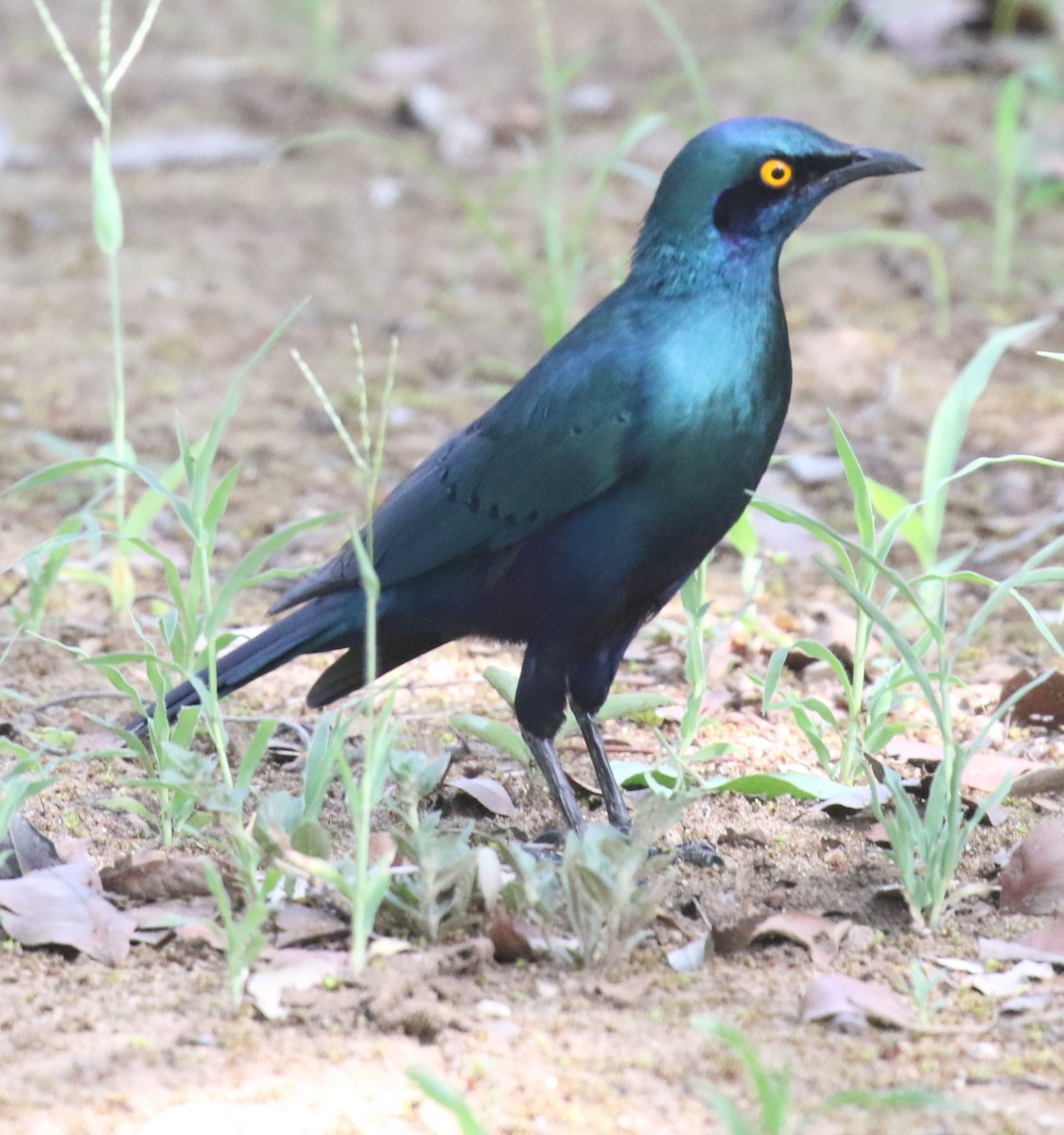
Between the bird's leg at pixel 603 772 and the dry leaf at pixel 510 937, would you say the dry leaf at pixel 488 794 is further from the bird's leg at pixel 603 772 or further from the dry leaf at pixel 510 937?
the dry leaf at pixel 510 937

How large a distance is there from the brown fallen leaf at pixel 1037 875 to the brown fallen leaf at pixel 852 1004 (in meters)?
0.39

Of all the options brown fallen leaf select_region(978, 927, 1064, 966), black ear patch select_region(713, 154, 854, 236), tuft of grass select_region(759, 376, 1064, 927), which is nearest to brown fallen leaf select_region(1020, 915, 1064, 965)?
brown fallen leaf select_region(978, 927, 1064, 966)

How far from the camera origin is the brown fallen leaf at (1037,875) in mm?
2506

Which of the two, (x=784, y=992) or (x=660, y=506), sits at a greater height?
(x=660, y=506)

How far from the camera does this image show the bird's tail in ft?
10.2

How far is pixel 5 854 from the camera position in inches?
96.8

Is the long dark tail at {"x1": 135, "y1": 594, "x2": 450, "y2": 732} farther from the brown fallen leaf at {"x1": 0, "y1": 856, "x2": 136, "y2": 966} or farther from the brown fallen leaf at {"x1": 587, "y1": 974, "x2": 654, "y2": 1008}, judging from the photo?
the brown fallen leaf at {"x1": 587, "y1": 974, "x2": 654, "y2": 1008}

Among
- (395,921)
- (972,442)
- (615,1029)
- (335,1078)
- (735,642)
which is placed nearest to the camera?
(335,1078)

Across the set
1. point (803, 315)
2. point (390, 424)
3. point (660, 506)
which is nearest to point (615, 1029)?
point (660, 506)

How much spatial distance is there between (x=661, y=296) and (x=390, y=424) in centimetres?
217

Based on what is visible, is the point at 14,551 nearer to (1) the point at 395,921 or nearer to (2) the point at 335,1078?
(1) the point at 395,921

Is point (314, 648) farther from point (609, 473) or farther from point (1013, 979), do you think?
point (1013, 979)

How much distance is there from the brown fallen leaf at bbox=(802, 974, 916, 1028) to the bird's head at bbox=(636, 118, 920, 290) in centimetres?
130

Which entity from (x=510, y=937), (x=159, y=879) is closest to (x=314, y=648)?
(x=159, y=879)
